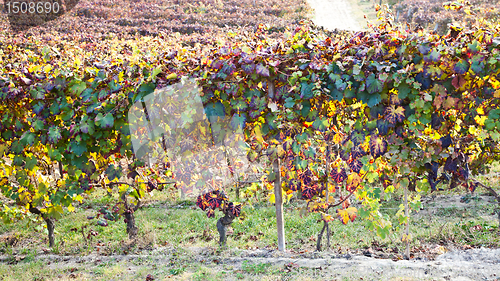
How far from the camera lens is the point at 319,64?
254 centimetres

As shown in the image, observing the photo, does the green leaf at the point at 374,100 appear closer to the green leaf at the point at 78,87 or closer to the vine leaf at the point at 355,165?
the vine leaf at the point at 355,165

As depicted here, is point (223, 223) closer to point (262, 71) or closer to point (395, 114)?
point (262, 71)

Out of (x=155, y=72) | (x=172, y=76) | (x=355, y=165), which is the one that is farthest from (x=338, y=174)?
(x=155, y=72)

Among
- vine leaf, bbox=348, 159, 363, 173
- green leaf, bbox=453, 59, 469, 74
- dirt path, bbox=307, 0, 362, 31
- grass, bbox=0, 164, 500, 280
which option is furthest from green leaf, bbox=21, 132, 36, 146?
dirt path, bbox=307, 0, 362, 31

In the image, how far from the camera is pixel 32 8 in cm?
2188

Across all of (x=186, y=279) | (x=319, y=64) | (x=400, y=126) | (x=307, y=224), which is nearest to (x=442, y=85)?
(x=400, y=126)

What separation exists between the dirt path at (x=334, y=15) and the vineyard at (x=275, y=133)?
1712cm

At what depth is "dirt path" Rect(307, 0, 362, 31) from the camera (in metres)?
20.2

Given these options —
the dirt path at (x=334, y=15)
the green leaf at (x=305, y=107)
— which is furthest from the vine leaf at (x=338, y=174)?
the dirt path at (x=334, y=15)

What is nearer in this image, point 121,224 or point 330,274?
point 330,274

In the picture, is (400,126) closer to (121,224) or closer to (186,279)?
(186,279)

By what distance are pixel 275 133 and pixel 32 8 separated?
24084 mm

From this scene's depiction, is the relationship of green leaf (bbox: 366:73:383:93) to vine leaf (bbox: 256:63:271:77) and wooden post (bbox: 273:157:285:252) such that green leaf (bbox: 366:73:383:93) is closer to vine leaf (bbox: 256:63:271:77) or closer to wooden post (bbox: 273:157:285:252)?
vine leaf (bbox: 256:63:271:77)

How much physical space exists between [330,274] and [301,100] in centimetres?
126
